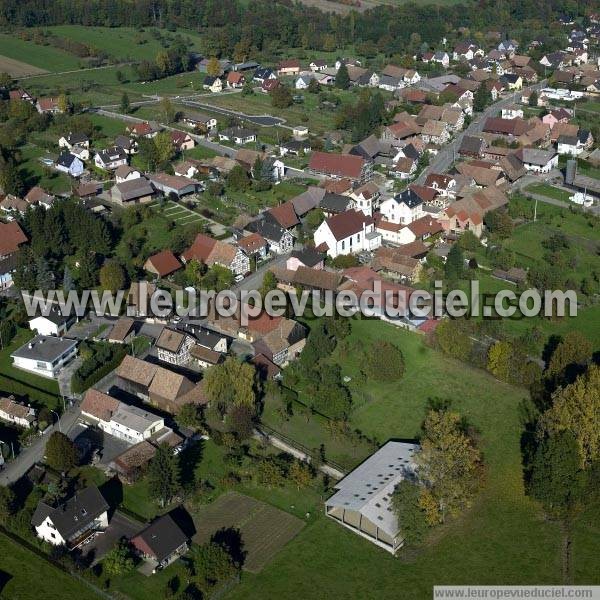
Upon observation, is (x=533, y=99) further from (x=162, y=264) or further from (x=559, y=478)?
(x=559, y=478)

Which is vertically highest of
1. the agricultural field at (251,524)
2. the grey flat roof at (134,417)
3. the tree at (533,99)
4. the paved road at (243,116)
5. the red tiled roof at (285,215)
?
the tree at (533,99)

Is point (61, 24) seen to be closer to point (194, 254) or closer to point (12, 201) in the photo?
point (12, 201)

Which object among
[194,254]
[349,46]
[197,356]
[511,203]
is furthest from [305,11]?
[197,356]

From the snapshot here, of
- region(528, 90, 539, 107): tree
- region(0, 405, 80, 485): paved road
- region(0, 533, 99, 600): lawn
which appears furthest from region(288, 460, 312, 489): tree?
region(528, 90, 539, 107): tree

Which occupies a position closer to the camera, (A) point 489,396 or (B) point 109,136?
(A) point 489,396

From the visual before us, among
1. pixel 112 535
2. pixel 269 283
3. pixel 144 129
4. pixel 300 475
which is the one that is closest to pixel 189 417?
pixel 300 475

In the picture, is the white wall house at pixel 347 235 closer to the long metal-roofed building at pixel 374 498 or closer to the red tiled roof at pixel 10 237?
the red tiled roof at pixel 10 237

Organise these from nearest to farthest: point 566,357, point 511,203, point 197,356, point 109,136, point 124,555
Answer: point 124,555
point 566,357
point 197,356
point 511,203
point 109,136

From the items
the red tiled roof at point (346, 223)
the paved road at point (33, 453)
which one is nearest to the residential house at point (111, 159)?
the red tiled roof at point (346, 223)

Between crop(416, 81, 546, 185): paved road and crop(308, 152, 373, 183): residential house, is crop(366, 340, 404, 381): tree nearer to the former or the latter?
crop(308, 152, 373, 183): residential house
